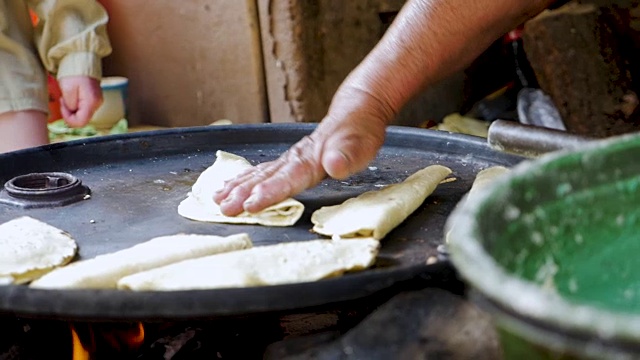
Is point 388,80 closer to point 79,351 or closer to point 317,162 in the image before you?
point 317,162

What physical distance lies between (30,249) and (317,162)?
689 mm

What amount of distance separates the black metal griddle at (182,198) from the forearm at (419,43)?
0.80 feet

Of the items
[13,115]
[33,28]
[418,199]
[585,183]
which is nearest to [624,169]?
[585,183]

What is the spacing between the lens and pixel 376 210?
1.66 meters

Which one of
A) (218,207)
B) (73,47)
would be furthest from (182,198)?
(73,47)

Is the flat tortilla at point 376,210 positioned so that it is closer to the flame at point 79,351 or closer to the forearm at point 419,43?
the forearm at point 419,43

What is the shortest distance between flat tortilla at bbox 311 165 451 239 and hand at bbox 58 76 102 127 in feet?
5.34

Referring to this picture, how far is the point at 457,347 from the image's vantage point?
0.99 meters

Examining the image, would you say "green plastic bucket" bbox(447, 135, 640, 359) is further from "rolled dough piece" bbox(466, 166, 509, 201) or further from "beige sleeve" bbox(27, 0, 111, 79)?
"beige sleeve" bbox(27, 0, 111, 79)

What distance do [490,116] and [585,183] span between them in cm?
377

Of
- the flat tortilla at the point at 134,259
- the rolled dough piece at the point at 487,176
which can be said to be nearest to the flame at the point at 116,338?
the flat tortilla at the point at 134,259

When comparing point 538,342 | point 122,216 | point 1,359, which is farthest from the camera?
point 122,216

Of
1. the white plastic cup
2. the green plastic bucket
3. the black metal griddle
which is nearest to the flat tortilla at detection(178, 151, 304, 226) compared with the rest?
the black metal griddle

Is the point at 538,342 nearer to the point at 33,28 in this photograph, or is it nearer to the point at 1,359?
the point at 1,359
